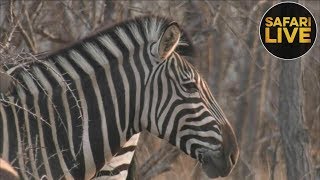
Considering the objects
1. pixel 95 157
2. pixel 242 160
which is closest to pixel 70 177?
pixel 95 157

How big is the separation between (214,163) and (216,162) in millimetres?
20

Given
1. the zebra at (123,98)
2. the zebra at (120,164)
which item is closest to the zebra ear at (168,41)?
the zebra at (123,98)

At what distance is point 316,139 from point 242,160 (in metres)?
2.05

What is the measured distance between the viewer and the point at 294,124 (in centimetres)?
704

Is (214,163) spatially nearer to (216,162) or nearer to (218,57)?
(216,162)

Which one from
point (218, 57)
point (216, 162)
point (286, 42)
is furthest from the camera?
point (218, 57)

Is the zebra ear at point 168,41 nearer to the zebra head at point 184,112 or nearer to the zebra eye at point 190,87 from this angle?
the zebra head at point 184,112

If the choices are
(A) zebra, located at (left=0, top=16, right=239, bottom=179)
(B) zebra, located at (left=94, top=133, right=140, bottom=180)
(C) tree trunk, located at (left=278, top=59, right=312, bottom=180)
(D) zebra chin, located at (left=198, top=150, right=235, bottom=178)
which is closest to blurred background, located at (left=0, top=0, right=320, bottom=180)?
(C) tree trunk, located at (left=278, top=59, right=312, bottom=180)

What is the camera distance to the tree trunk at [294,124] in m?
7.01

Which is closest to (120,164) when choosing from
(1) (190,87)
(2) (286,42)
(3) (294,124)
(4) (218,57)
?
(1) (190,87)

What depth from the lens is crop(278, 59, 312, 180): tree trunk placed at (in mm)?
7012

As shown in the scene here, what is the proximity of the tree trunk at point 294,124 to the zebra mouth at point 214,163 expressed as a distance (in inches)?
27.4

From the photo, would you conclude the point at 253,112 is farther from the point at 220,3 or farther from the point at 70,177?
the point at 70,177

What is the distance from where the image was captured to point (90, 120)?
649cm
